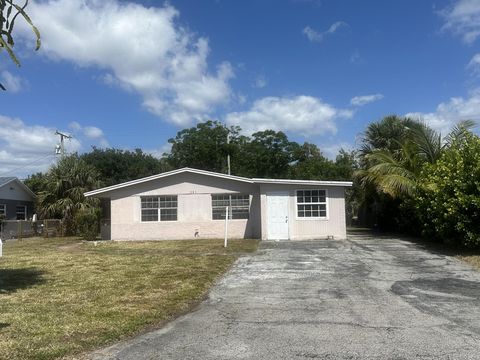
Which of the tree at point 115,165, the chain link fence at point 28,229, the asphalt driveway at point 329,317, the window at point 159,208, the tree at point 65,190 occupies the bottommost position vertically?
the asphalt driveway at point 329,317

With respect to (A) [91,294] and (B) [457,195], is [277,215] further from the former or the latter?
(A) [91,294]

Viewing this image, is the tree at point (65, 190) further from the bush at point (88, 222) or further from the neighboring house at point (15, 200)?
the neighboring house at point (15, 200)

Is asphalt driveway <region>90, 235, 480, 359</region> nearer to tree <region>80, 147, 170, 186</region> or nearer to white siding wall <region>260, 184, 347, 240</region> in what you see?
white siding wall <region>260, 184, 347, 240</region>

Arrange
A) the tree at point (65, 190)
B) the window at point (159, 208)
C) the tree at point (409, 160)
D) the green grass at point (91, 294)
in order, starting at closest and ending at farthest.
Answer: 1. the green grass at point (91, 294)
2. the tree at point (409, 160)
3. the window at point (159, 208)
4. the tree at point (65, 190)

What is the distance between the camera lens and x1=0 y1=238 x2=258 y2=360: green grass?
6402 millimetres

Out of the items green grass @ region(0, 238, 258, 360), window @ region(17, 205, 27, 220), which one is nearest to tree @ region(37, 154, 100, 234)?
window @ region(17, 205, 27, 220)

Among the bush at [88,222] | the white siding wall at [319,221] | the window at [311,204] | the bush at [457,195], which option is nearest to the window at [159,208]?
the white siding wall at [319,221]

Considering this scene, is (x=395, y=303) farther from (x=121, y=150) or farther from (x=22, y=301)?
(x=121, y=150)

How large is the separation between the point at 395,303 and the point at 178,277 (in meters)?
4.94

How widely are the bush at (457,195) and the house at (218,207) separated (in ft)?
15.6

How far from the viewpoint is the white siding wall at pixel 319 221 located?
21.4 m

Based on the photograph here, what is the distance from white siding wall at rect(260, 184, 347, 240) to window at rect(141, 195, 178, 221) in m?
4.45

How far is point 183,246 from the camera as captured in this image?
1905 centimetres

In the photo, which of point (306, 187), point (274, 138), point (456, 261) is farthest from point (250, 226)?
point (274, 138)
